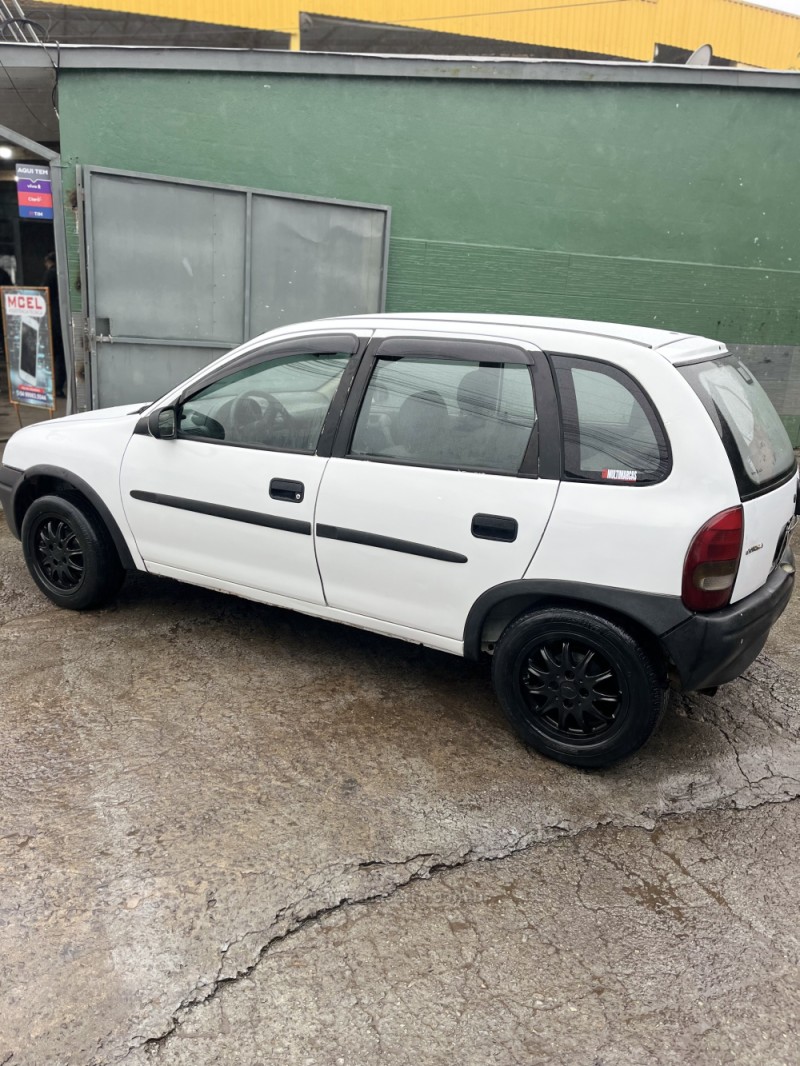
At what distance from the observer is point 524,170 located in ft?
26.3

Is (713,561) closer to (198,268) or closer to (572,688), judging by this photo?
(572,688)

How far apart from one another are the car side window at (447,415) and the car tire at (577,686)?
66cm

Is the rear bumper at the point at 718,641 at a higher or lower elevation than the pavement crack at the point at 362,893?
higher

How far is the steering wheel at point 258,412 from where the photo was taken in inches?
150

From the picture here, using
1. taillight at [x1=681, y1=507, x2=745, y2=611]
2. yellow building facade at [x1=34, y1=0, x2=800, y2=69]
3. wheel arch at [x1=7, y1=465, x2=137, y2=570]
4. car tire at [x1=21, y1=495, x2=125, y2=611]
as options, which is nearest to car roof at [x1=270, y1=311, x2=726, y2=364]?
taillight at [x1=681, y1=507, x2=745, y2=611]

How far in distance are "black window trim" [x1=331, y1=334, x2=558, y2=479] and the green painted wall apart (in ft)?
16.1

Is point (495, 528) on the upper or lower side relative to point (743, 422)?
lower

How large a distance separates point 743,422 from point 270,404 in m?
2.05

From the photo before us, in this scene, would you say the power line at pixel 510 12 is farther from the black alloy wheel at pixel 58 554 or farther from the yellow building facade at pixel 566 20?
the black alloy wheel at pixel 58 554

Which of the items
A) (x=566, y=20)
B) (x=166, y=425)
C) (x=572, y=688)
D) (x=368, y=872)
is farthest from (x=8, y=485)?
(x=566, y=20)

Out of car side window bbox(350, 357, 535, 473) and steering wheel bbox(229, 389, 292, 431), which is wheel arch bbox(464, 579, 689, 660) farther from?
steering wheel bbox(229, 389, 292, 431)

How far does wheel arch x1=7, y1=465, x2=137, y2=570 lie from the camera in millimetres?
4262

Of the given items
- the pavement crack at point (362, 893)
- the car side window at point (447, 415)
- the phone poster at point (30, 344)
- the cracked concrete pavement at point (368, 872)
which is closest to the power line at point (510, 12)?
the phone poster at point (30, 344)

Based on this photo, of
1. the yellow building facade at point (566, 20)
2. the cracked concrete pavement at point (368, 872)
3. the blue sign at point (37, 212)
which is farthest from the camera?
the yellow building facade at point (566, 20)
